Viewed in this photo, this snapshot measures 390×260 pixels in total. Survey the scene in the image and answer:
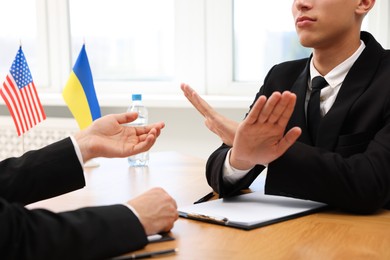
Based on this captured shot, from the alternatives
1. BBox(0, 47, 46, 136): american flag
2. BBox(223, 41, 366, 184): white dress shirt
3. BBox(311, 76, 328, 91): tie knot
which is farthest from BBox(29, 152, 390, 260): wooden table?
BBox(0, 47, 46, 136): american flag

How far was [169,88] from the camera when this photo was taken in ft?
12.5

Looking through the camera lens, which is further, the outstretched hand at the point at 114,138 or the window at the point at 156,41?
the window at the point at 156,41

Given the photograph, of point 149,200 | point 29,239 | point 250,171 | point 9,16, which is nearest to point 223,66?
point 9,16

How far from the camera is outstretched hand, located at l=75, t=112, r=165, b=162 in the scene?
67.0 inches

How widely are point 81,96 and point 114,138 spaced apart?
0.99 metres

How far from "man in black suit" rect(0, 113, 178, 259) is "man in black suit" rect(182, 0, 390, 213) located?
26 cm

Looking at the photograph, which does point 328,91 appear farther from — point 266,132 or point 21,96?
point 21,96

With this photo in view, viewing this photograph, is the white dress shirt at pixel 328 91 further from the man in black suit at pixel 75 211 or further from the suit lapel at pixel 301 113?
the man in black suit at pixel 75 211

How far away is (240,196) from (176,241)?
1.52ft

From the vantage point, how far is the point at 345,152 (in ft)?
5.63

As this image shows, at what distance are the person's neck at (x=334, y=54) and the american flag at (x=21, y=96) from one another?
1716 mm

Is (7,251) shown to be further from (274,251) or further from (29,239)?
(274,251)

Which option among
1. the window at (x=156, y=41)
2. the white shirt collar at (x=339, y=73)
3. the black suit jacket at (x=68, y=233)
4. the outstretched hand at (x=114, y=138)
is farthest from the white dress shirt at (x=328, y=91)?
the window at (x=156, y=41)

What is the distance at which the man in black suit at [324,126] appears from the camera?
154cm
